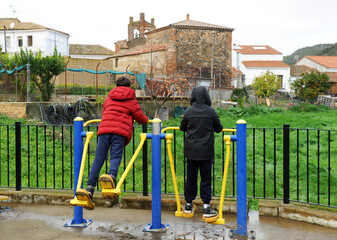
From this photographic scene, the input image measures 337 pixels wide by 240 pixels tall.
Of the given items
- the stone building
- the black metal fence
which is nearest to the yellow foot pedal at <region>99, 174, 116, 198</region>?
the black metal fence

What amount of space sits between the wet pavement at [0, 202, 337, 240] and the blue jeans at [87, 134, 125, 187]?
0.78 metres

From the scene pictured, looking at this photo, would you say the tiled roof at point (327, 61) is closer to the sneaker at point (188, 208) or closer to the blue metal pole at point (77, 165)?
the sneaker at point (188, 208)

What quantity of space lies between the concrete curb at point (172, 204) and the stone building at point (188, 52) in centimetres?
3213

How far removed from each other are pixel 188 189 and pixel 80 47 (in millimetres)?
67840

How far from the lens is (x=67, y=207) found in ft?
Answer: 20.8

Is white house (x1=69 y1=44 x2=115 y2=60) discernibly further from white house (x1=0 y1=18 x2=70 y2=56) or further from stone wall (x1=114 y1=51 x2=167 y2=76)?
stone wall (x1=114 y1=51 x2=167 y2=76)

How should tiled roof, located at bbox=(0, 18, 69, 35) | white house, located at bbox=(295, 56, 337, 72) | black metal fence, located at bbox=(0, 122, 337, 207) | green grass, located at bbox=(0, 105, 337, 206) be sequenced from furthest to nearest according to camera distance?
white house, located at bbox=(295, 56, 337, 72)
tiled roof, located at bbox=(0, 18, 69, 35)
green grass, located at bbox=(0, 105, 337, 206)
black metal fence, located at bbox=(0, 122, 337, 207)

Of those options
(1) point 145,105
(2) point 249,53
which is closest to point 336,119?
(1) point 145,105

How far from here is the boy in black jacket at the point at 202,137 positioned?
4.82 metres

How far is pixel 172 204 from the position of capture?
606 centimetres

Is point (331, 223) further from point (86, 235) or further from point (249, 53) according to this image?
point (249, 53)

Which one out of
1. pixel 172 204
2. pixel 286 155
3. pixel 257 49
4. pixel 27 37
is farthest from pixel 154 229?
pixel 257 49

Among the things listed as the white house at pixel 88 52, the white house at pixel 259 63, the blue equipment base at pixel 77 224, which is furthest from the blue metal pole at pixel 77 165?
the white house at pixel 88 52

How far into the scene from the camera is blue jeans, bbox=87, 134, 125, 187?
4.83 m
